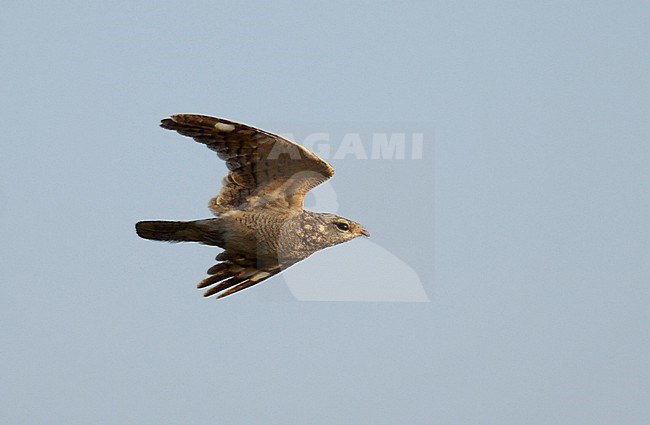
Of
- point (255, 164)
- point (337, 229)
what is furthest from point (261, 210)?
point (337, 229)

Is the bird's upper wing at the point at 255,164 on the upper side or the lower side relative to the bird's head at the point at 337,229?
upper

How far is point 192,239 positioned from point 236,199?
1008mm

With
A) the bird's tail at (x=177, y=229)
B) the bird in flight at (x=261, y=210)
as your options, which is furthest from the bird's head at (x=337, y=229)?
the bird's tail at (x=177, y=229)

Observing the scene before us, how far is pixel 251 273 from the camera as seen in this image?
25.3 meters

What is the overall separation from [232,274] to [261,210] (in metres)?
1.83

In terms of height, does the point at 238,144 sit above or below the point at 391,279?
above

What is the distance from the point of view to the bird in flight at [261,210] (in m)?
23.5

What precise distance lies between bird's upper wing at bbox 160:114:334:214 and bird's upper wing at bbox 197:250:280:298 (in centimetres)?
145

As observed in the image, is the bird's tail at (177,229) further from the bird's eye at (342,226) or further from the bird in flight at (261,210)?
the bird's eye at (342,226)

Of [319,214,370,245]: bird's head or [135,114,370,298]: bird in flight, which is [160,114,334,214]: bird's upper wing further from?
[319,214,370,245]: bird's head

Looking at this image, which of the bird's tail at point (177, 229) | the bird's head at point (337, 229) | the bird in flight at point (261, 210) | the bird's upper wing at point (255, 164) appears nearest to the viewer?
the bird's upper wing at point (255, 164)

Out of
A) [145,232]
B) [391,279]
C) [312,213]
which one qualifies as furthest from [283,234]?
[391,279]

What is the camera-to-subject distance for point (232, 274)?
83.3 feet

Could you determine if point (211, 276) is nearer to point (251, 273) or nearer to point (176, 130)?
point (251, 273)
